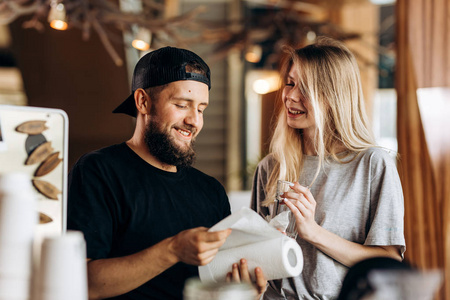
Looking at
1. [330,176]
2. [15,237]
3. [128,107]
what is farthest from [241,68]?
[15,237]

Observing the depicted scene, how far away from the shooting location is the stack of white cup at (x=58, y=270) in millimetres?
870

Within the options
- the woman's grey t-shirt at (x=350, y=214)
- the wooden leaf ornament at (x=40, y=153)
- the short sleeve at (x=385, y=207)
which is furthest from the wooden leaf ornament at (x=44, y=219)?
the short sleeve at (x=385, y=207)

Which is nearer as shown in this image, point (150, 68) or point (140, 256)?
point (140, 256)

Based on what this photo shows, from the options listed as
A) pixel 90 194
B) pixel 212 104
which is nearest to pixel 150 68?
pixel 90 194

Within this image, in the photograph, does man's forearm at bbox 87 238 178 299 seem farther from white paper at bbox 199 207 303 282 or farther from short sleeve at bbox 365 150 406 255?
short sleeve at bbox 365 150 406 255

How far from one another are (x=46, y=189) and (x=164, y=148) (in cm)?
49

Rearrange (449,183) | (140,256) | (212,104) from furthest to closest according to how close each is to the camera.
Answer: (212,104) < (449,183) < (140,256)

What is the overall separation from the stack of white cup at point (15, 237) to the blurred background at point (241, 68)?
136 cm

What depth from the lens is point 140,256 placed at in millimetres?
1274

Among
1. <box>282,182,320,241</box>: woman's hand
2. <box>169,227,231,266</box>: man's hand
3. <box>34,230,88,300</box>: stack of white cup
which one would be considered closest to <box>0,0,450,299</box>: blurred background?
<box>282,182,320,241</box>: woman's hand

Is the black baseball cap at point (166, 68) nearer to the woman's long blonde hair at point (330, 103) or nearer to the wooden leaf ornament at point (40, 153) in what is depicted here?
the woman's long blonde hair at point (330, 103)

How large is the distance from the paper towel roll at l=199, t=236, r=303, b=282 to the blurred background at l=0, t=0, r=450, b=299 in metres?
0.78

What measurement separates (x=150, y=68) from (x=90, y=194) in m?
0.47

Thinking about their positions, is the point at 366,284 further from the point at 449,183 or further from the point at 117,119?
the point at 117,119
